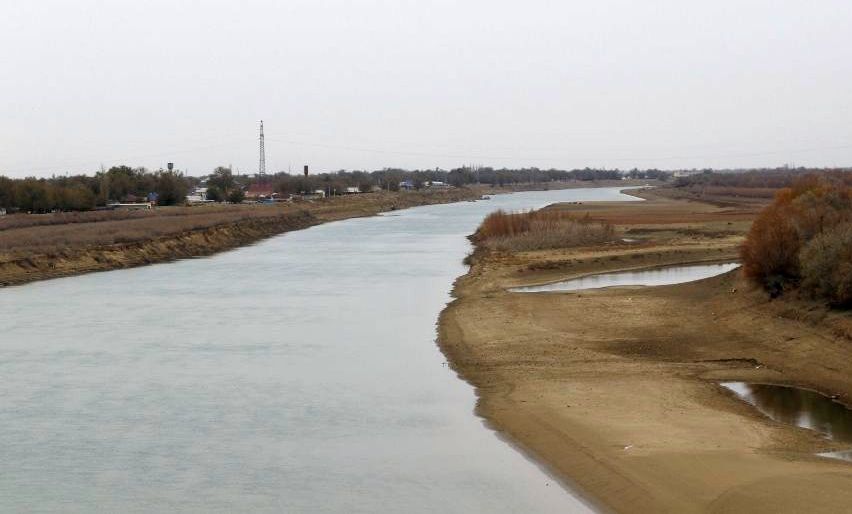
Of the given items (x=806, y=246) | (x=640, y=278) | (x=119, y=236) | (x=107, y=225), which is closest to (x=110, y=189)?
(x=107, y=225)

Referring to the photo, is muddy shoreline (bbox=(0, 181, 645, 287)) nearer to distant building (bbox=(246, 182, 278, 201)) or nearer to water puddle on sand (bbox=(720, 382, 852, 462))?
water puddle on sand (bbox=(720, 382, 852, 462))

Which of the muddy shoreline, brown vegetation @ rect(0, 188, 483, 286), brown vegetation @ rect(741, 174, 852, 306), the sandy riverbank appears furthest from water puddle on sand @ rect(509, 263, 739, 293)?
brown vegetation @ rect(0, 188, 483, 286)

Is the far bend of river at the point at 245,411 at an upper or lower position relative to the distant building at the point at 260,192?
lower

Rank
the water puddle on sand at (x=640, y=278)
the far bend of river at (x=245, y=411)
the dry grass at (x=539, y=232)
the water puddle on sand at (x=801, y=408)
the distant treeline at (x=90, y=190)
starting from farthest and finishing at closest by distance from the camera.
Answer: the distant treeline at (x=90, y=190)
the dry grass at (x=539, y=232)
the water puddle on sand at (x=640, y=278)
the water puddle on sand at (x=801, y=408)
the far bend of river at (x=245, y=411)

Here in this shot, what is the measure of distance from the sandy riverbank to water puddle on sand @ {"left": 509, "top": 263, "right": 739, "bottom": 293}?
6.59 feet

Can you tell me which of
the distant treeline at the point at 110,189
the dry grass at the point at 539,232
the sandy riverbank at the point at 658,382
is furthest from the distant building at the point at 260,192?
the sandy riverbank at the point at 658,382

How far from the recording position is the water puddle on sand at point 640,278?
33531 mm

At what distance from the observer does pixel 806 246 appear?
78.9ft

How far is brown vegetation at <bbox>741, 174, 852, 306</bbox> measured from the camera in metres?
22.0

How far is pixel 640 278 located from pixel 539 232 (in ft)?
42.4

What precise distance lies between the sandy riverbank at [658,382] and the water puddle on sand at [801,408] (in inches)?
13.7

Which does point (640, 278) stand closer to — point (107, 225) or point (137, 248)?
point (137, 248)

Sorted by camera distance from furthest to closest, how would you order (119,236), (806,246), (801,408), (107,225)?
(107,225) → (119,236) → (806,246) → (801,408)

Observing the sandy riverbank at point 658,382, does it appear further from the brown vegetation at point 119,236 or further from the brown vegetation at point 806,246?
the brown vegetation at point 119,236
